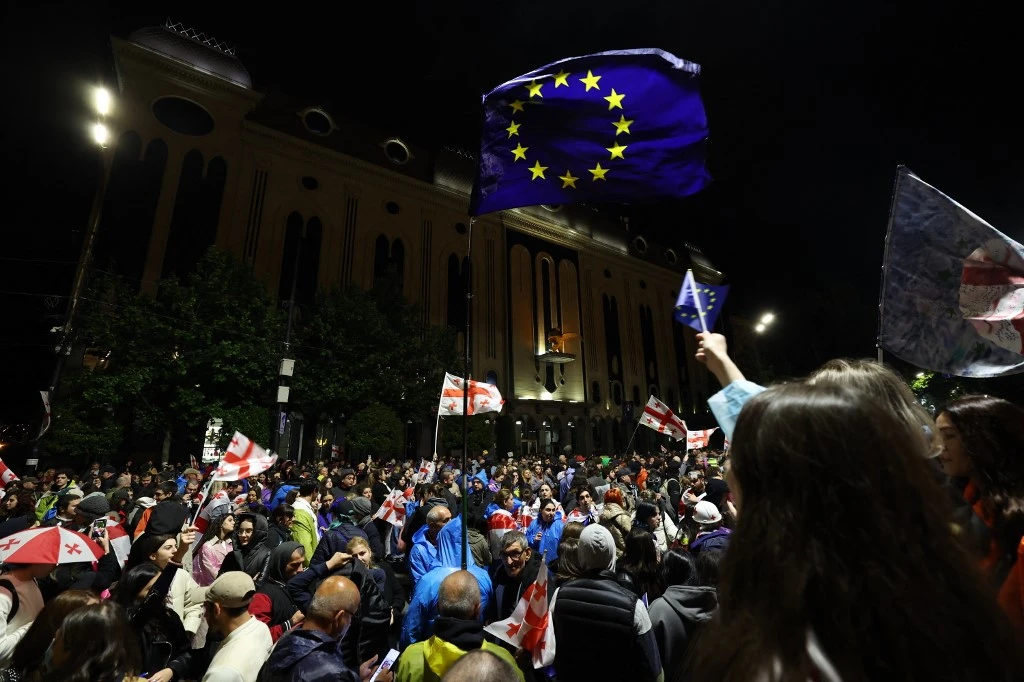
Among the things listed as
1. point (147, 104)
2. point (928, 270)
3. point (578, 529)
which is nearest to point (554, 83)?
point (928, 270)

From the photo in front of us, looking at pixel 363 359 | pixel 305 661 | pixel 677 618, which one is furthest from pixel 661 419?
pixel 363 359

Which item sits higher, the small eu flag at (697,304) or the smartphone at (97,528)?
the small eu flag at (697,304)

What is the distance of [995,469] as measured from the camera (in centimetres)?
195

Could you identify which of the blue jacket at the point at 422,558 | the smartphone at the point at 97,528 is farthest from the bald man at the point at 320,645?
the smartphone at the point at 97,528

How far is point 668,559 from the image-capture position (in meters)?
3.60

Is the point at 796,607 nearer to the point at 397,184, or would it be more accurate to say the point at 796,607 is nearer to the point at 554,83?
the point at 554,83

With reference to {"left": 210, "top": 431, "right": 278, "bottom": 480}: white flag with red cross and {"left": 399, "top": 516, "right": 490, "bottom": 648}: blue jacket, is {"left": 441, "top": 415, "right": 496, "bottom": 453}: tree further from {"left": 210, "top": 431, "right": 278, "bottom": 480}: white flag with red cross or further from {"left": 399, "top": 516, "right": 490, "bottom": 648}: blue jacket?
{"left": 399, "top": 516, "right": 490, "bottom": 648}: blue jacket

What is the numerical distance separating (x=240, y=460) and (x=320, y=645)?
176 inches

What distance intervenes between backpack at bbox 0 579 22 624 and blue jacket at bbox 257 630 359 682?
1798 millimetres

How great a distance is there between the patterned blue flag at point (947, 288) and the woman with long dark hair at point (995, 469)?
29.2 inches

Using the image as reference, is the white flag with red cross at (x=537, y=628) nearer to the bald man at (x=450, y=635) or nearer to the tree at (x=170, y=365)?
the bald man at (x=450, y=635)

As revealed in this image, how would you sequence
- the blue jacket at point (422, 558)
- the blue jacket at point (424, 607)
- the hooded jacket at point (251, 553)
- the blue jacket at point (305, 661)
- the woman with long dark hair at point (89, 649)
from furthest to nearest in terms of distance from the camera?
the blue jacket at point (422, 558) < the hooded jacket at point (251, 553) < the blue jacket at point (424, 607) < the blue jacket at point (305, 661) < the woman with long dark hair at point (89, 649)

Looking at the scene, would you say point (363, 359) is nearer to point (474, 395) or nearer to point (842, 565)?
point (474, 395)

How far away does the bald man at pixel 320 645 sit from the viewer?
8.75 ft
